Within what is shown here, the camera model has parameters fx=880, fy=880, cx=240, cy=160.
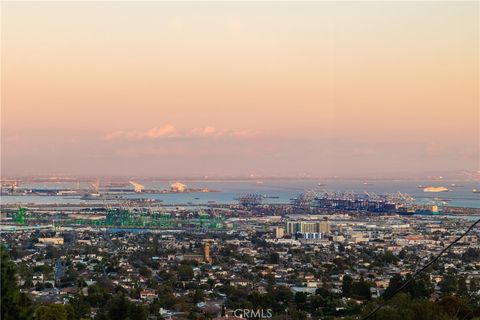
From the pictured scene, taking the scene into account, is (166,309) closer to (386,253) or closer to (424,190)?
(386,253)

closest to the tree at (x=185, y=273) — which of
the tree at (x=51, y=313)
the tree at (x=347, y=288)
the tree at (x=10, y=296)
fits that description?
the tree at (x=347, y=288)

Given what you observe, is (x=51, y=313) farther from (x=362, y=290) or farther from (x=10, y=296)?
(x=362, y=290)

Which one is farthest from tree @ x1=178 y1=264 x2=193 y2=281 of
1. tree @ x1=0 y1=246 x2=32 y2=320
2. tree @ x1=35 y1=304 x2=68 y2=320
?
tree @ x1=0 y1=246 x2=32 y2=320

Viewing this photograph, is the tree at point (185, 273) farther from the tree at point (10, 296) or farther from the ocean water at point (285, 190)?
the ocean water at point (285, 190)

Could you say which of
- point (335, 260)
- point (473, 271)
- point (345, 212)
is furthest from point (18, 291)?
point (345, 212)
